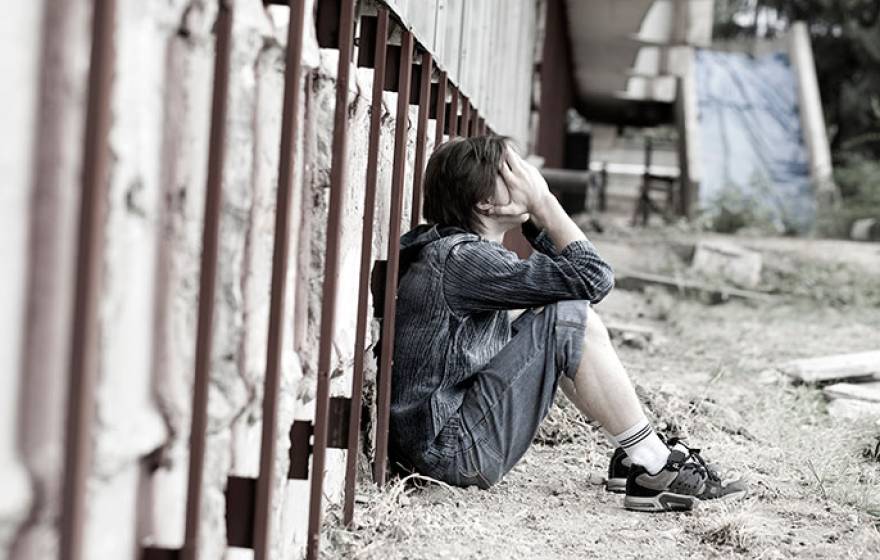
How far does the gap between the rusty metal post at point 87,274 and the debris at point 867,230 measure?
15580 millimetres

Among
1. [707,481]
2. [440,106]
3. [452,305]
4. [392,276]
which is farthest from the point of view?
[440,106]

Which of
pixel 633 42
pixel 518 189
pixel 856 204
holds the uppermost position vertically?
pixel 633 42

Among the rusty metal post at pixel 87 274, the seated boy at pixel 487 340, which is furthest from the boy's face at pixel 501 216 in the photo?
the rusty metal post at pixel 87 274

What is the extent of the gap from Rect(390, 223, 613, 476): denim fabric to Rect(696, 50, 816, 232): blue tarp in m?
13.4

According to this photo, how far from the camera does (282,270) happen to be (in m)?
2.29

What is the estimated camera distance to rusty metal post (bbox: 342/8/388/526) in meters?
3.18

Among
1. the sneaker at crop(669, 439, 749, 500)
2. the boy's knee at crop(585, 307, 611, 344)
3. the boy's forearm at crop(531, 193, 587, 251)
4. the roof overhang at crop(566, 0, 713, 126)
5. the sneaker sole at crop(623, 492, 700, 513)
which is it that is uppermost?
the roof overhang at crop(566, 0, 713, 126)

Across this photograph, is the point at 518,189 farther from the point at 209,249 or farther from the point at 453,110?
the point at 209,249

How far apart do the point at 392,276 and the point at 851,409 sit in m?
3.25

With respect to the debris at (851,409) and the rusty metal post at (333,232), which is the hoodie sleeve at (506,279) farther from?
the debris at (851,409)

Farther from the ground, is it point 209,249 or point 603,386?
point 209,249

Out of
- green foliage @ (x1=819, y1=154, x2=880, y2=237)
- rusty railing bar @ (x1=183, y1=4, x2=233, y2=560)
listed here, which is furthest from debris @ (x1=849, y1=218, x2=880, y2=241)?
rusty railing bar @ (x1=183, y1=4, x2=233, y2=560)

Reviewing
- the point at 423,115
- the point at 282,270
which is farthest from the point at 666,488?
the point at 282,270

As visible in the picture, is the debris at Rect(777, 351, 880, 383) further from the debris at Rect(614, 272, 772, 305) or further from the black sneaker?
the debris at Rect(614, 272, 772, 305)
